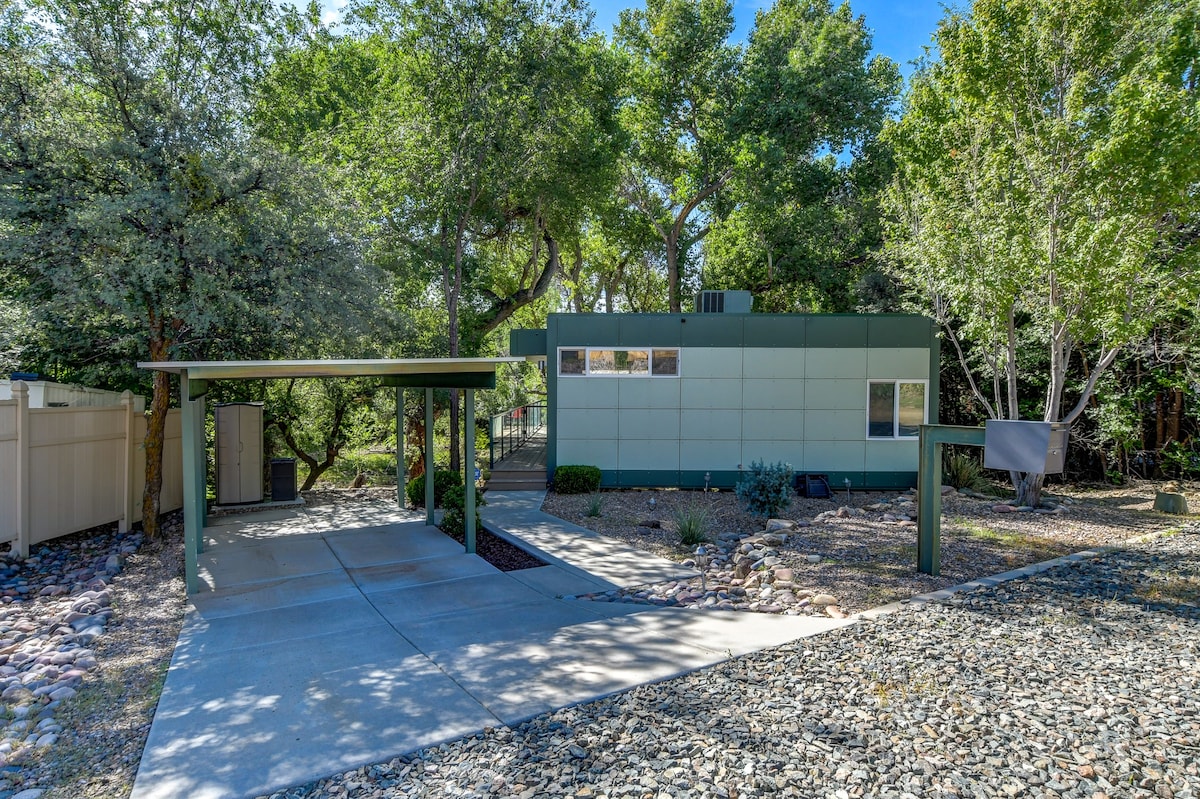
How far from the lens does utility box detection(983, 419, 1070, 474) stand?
5.09 metres

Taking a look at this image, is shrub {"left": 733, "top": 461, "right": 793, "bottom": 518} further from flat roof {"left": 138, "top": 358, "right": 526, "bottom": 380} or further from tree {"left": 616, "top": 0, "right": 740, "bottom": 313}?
tree {"left": 616, "top": 0, "right": 740, "bottom": 313}

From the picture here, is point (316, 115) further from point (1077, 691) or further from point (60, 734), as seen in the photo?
point (1077, 691)

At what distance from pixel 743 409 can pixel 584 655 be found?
7976 millimetres

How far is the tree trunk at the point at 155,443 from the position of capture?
26.0 feet

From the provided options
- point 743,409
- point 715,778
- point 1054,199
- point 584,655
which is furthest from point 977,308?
point 715,778

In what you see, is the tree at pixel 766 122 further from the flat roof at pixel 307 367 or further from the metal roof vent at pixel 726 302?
the flat roof at pixel 307 367

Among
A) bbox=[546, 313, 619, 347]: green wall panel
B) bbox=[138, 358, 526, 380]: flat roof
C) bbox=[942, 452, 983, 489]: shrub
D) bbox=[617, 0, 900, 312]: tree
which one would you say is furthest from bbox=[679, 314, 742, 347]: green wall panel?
bbox=[617, 0, 900, 312]: tree

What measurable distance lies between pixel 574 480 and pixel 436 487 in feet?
8.56

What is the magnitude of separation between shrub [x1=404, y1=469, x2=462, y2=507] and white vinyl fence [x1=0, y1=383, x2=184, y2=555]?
10.6ft

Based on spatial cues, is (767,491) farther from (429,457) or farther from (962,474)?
(962,474)

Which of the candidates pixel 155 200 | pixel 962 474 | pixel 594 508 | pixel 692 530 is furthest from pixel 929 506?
pixel 155 200

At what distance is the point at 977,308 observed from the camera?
9719 millimetres

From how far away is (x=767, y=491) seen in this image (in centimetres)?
905

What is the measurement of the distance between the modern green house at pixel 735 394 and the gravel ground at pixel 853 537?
Answer: 711mm
